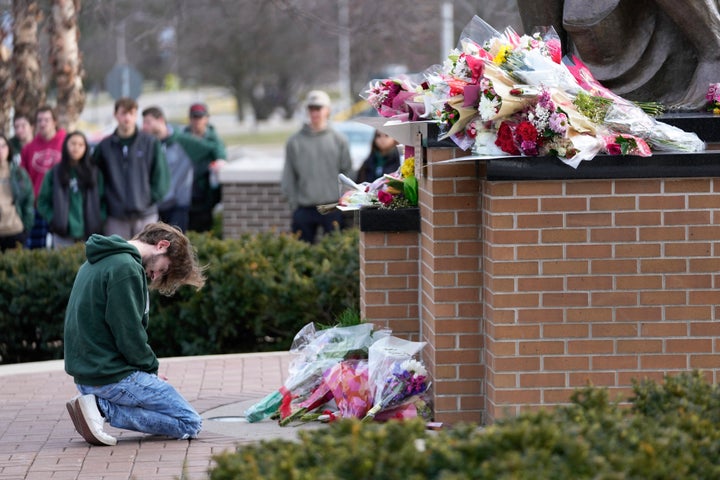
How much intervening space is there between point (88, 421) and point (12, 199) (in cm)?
566

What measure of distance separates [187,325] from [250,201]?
5858 millimetres

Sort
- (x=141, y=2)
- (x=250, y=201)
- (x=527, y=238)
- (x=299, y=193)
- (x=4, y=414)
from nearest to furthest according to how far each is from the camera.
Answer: (x=527, y=238) < (x=4, y=414) < (x=299, y=193) < (x=250, y=201) < (x=141, y=2)

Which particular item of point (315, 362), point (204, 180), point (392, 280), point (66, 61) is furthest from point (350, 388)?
point (66, 61)

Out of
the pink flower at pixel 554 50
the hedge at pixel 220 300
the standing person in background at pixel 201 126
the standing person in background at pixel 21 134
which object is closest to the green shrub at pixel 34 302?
the hedge at pixel 220 300

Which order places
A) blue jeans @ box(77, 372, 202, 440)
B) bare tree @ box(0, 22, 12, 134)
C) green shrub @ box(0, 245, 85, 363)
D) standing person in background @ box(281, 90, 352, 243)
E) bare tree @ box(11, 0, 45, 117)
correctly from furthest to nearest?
bare tree @ box(0, 22, 12, 134) → bare tree @ box(11, 0, 45, 117) → standing person in background @ box(281, 90, 352, 243) → green shrub @ box(0, 245, 85, 363) → blue jeans @ box(77, 372, 202, 440)

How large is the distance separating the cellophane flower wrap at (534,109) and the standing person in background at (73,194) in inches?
239

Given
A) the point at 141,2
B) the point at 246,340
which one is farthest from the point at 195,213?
the point at 141,2

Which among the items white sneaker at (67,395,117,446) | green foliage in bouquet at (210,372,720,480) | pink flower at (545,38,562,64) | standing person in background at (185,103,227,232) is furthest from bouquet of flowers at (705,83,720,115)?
standing person in background at (185,103,227,232)

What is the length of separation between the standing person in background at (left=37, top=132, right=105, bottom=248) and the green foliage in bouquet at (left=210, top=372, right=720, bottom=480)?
811cm

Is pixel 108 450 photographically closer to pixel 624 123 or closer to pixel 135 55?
pixel 624 123

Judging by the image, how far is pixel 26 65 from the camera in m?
14.1

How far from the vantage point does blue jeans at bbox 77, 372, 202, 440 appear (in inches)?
241

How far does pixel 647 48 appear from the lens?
6.47 m

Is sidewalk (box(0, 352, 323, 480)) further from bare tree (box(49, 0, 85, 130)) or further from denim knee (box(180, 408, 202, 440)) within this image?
bare tree (box(49, 0, 85, 130))
